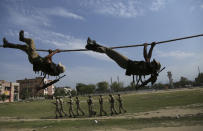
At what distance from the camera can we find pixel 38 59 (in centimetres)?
548

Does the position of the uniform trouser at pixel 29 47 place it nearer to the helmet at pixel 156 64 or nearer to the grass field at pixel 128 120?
the helmet at pixel 156 64

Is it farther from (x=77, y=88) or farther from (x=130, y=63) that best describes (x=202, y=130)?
(x=77, y=88)

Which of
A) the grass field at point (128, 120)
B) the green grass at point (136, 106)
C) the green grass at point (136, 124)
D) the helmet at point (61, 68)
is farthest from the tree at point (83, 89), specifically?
the helmet at point (61, 68)

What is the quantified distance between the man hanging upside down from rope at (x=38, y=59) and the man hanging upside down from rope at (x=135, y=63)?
144cm

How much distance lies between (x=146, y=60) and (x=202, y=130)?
683 cm

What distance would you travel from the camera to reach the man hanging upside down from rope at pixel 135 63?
15.9ft

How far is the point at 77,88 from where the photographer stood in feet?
423

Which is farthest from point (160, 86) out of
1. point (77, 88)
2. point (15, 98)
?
point (15, 98)

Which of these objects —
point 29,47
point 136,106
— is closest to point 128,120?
point 29,47

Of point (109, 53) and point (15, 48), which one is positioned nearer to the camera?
point (109, 53)

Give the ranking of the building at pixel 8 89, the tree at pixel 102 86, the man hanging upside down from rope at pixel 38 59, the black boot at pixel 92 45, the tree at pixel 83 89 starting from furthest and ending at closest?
the tree at pixel 102 86
the tree at pixel 83 89
the building at pixel 8 89
the man hanging upside down from rope at pixel 38 59
the black boot at pixel 92 45

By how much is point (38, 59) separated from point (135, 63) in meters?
3.14

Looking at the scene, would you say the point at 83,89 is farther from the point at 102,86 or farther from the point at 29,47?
the point at 29,47

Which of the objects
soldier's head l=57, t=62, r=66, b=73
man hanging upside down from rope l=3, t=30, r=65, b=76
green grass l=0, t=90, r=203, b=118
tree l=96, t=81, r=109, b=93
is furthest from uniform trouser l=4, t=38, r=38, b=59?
tree l=96, t=81, r=109, b=93
